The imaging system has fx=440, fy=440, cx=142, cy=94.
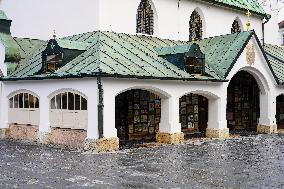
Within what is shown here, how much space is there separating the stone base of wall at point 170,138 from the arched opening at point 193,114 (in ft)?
12.1

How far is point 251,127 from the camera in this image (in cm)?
2678

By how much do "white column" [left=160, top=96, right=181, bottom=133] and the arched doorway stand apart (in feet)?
26.8

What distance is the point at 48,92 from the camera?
61.2ft

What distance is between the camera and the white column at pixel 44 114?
61.7 ft

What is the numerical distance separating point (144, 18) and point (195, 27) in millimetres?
3849

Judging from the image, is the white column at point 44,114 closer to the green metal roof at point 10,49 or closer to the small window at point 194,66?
the green metal roof at point 10,49

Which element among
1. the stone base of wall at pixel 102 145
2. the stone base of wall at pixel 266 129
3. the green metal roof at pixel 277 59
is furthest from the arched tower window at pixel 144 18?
the stone base of wall at pixel 266 129

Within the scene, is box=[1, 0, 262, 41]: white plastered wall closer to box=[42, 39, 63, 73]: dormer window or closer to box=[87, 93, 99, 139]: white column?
box=[42, 39, 63, 73]: dormer window

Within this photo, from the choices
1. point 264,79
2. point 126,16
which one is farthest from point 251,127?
point 126,16

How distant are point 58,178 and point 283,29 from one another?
40363 mm

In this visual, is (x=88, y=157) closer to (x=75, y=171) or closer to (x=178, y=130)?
(x=75, y=171)

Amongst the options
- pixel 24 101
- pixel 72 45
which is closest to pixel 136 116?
pixel 72 45

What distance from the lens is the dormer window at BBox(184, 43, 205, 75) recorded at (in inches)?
782

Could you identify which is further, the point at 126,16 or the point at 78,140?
the point at 126,16
